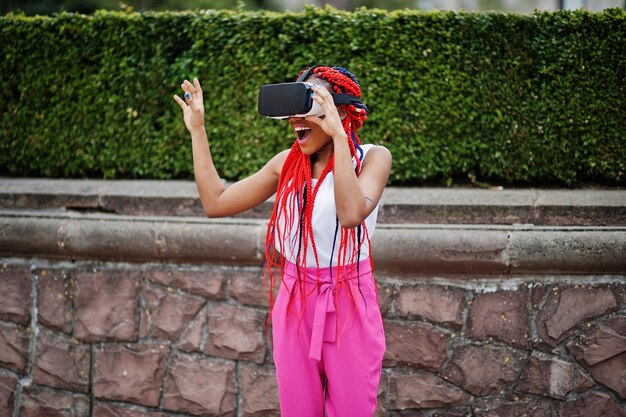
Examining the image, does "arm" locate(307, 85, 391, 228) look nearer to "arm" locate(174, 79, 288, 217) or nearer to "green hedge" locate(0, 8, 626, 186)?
"arm" locate(174, 79, 288, 217)

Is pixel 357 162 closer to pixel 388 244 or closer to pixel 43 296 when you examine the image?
pixel 388 244

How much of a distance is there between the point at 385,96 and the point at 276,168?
1525mm

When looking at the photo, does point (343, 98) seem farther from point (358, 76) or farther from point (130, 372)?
point (130, 372)

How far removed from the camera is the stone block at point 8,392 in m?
3.59

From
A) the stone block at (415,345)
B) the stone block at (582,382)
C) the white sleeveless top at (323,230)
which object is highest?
the white sleeveless top at (323,230)

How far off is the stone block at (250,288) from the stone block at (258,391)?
35cm

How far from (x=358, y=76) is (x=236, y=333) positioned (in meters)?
1.65

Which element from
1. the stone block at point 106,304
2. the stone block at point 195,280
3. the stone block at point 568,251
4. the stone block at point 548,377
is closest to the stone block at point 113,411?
the stone block at point 106,304

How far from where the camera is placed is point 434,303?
3.19 m

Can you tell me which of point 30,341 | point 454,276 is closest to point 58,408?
point 30,341

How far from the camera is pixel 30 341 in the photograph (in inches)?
139

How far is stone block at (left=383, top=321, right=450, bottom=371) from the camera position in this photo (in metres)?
3.19

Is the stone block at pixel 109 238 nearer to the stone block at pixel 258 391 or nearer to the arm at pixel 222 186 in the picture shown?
the stone block at pixel 258 391

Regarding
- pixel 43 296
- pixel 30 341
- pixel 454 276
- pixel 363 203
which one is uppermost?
pixel 363 203
